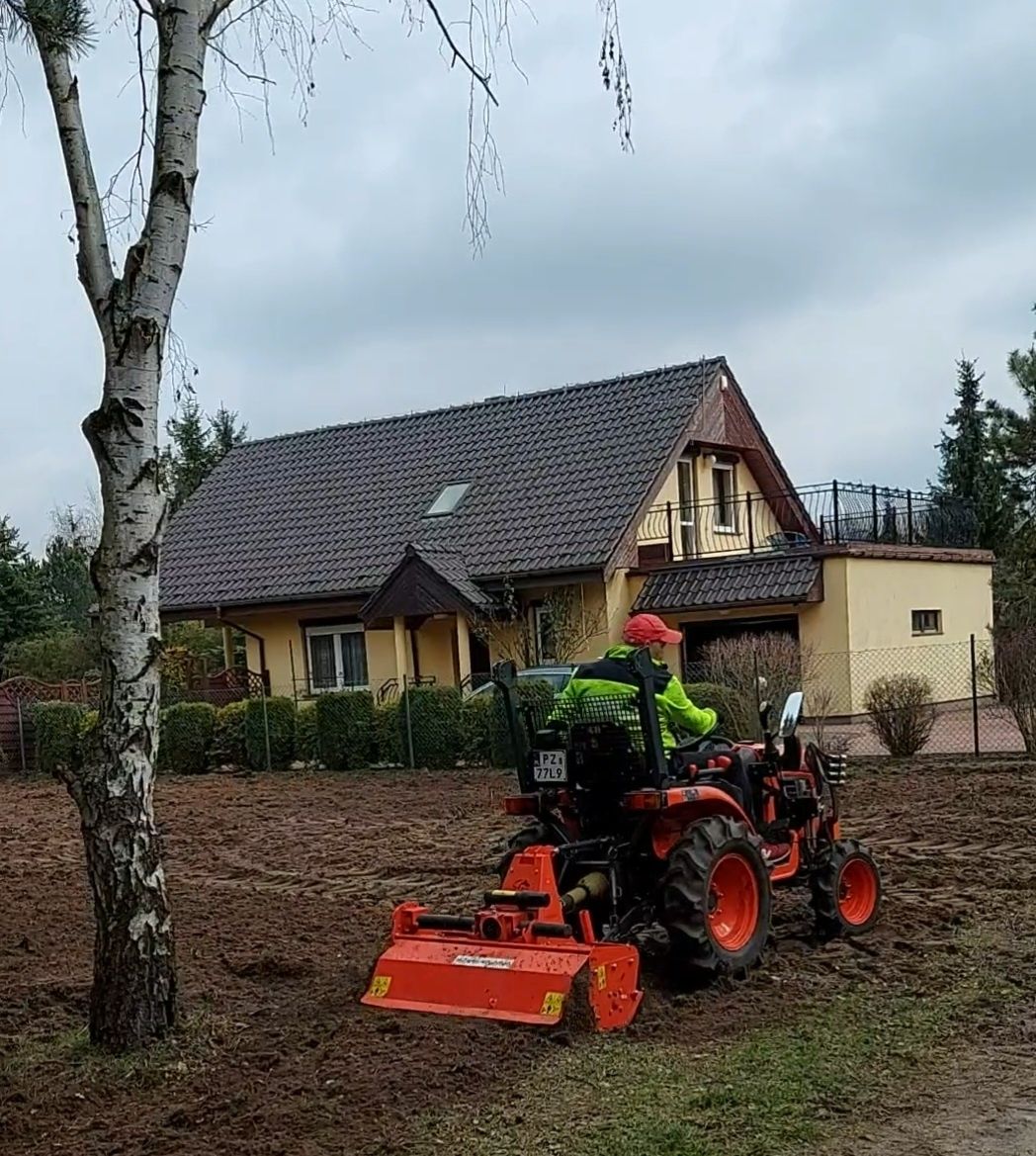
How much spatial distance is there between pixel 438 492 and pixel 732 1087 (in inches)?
937

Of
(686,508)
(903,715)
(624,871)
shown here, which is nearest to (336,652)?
(686,508)

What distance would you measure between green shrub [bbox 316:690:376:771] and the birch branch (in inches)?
571

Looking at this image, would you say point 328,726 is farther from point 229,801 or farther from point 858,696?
point 858,696

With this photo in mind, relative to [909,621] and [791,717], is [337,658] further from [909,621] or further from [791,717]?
[791,717]

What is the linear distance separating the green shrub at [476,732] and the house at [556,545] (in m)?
4.15

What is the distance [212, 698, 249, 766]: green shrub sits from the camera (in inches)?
864

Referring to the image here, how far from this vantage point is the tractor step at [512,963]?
20.1ft

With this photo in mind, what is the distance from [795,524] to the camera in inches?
1179

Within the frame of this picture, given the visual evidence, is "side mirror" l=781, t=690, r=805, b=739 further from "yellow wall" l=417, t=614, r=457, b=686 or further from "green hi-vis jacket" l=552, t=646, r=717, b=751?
"yellow wall" l=417, t=614, r=457, b=686

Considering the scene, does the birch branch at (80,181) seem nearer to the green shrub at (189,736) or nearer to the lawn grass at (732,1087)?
the lawn grass at (732,1087)

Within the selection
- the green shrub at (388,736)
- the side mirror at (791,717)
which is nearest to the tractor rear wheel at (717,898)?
the side mirror at (791,717)

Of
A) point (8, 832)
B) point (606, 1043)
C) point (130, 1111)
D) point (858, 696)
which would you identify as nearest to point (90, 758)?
point (130, 1111)

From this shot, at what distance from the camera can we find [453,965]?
6.43 metres

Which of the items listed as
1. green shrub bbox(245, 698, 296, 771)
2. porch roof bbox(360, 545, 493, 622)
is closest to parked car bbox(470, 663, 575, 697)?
green shrub bbox(245, 698, 296, 771)
